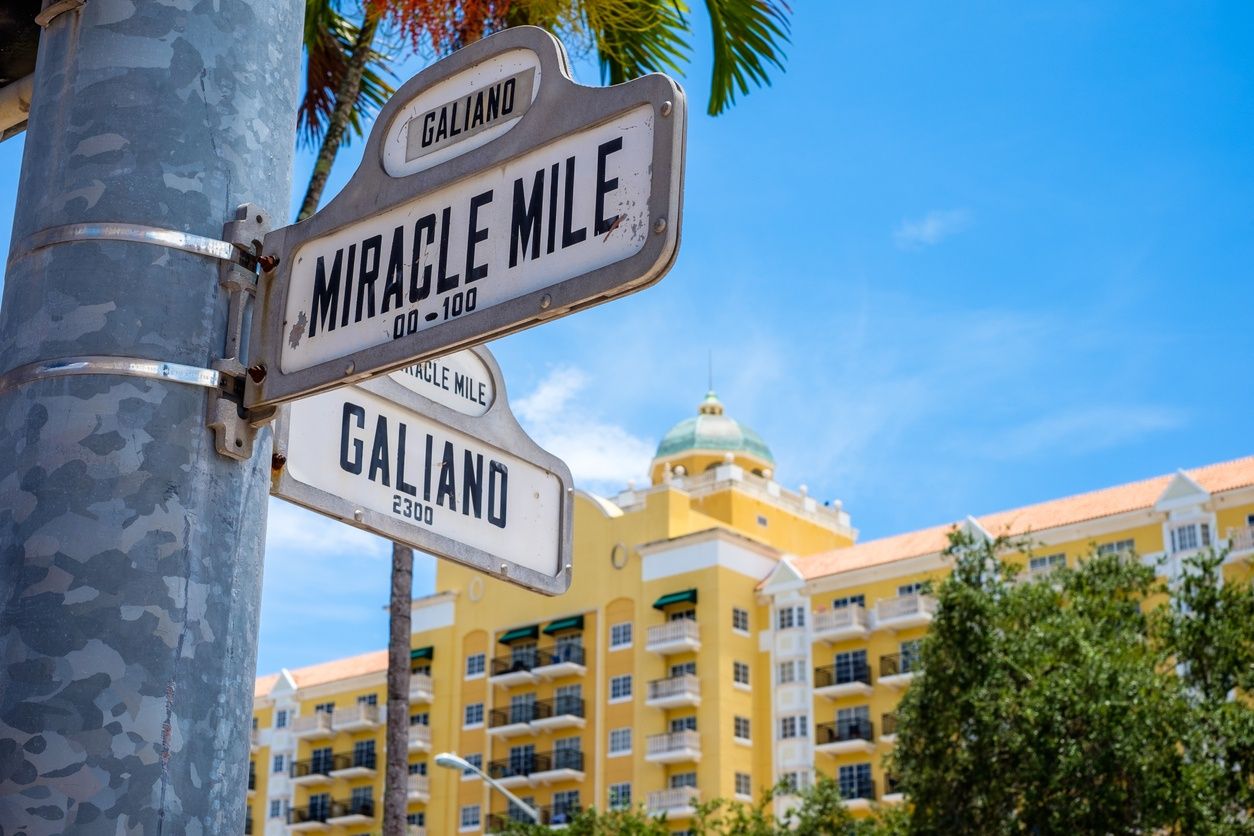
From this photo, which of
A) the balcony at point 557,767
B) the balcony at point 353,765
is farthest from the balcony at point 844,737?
the balcony at point 353,765

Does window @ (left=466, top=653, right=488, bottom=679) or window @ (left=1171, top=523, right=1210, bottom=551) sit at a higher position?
window @ (left=1171, top=523, right=1210, bottom=551)

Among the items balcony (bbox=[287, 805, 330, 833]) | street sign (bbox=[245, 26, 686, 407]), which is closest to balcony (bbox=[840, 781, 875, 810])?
balcony (bbox=[287, 805, 330, 833])

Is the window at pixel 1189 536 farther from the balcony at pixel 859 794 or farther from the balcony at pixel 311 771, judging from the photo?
the balcony at pixel 311 771

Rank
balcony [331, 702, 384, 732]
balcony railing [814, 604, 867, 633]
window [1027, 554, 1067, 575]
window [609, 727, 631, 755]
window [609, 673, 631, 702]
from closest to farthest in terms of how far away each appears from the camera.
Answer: window [1027, 554, 1067, 575]
balcony railing [814, 604, 867, 633]
window [609, 727, 631, 755]
window [609, 673, 631, 702]
balcony [331, 702, 384, 732]

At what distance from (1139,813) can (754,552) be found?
36.0 meters

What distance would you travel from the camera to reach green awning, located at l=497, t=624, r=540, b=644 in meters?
64.8

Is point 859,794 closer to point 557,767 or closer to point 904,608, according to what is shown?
point 904,608

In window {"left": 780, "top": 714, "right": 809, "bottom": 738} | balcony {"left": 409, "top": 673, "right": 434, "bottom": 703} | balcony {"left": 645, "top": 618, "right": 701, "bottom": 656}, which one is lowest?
window {"left": 780, "top": 714, "right": 809, "bottom": 738}

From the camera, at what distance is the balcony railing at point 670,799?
56.6m

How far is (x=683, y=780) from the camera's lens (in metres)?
58.2

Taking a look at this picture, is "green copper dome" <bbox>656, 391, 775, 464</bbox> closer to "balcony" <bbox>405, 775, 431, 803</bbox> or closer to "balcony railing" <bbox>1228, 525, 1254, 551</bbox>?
"balcony" <bbox>405, 775, 431, 803</bbox>

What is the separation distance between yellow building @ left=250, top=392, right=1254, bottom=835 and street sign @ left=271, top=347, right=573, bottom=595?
4951cm

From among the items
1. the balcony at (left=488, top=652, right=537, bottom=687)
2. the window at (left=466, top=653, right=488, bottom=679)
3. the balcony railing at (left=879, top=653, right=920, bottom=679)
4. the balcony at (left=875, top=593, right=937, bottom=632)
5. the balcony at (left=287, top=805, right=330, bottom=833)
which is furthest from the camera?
the balcony at (left=287, top=805, right=330, bottom=833)

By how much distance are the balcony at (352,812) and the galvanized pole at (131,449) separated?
219 feet
